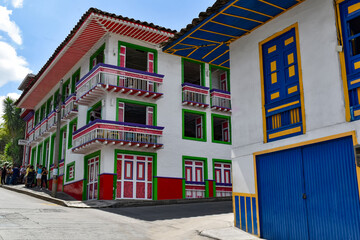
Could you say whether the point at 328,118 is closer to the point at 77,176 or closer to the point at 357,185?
the point at 357,185

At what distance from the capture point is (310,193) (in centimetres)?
895

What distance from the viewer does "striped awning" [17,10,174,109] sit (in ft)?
68.2

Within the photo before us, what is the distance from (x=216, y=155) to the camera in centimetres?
2447

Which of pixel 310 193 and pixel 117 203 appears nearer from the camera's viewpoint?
pixel 310 193

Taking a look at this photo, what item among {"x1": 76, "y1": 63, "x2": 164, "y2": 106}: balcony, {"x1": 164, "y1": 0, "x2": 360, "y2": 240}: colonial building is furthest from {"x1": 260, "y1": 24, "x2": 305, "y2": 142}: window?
{"x1": 76, "y1": 63, "x2": 164, "y2": 106}: balcony

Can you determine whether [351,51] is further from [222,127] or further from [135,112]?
[135,112]

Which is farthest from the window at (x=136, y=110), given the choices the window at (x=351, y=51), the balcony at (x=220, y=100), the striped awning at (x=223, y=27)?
the window at (x=351, y=51)

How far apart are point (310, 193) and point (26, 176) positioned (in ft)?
73.6

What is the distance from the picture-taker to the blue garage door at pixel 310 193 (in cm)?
811

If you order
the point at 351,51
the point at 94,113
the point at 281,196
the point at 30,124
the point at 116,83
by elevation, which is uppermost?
the point at 30,124

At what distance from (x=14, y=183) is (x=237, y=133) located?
23747 millimetres

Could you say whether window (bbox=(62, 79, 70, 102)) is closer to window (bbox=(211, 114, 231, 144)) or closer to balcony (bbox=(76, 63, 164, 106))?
balcony (bbox=(76, 63, 164, 106))

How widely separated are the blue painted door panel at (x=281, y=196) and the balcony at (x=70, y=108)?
1705cm

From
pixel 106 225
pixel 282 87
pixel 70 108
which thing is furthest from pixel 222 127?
pixel 282 87
